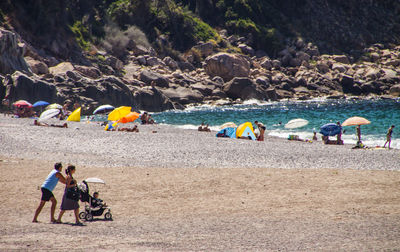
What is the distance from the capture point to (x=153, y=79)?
2869 inches

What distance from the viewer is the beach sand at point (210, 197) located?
9305mm

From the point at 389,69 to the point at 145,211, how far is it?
97.0 m

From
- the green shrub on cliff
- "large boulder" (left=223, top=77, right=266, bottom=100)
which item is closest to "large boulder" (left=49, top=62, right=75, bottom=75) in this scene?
the green shrub on cliff

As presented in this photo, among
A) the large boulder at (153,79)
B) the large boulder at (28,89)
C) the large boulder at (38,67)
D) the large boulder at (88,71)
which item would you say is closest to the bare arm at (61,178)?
the large boulder at (28,89)

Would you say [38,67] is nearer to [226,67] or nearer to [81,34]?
[81,34]

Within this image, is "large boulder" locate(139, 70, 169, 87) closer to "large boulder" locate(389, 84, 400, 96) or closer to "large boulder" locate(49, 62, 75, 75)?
"large boulder" locate(49, 62, 75, 75)

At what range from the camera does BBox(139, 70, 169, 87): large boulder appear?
2859 inches

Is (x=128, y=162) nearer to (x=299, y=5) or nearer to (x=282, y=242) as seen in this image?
(x=282, y=242)

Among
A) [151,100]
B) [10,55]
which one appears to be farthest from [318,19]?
[10,55]

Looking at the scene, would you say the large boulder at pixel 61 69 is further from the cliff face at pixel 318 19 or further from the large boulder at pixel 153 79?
the cliff face at pixel 318 19

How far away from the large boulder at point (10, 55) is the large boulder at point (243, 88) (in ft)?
122

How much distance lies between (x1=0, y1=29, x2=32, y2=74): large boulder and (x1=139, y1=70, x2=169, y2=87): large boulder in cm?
2429

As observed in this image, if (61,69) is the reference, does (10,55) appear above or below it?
above

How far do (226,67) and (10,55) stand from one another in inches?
1701
